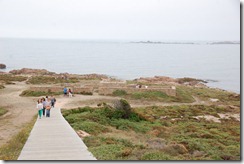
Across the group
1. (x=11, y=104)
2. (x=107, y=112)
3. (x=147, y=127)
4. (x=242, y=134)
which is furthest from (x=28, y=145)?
(x=11, y=104)

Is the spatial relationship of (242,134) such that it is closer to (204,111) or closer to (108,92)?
(204,111)

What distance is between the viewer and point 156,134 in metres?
14.2

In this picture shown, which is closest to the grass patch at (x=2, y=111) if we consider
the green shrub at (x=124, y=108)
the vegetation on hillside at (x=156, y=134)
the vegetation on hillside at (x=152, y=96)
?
the vegetation on hillside at (x=156, y=134)

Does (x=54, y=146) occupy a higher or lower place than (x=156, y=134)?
higher

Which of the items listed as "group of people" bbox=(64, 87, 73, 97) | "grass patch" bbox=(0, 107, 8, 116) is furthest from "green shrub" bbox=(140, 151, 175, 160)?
"group of people" bbox=(64, 87, 73, 97)

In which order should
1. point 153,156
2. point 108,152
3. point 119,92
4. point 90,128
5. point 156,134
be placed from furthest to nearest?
point 119,92
point 156,134
point 90,128
point 108,152
point 153,156

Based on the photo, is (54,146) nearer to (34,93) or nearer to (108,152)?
(108,152)

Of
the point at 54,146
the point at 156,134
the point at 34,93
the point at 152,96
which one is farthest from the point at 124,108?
the point at 34,93

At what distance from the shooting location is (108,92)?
2711 centimetres

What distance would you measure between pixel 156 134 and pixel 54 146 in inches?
258

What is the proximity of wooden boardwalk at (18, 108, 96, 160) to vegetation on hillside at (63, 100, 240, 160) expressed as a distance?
0.42 metres

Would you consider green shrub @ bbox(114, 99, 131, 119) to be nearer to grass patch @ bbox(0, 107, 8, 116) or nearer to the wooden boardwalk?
the wooden boardwalk

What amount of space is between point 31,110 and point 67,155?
13.3m

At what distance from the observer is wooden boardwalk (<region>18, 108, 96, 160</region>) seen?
7625mm
